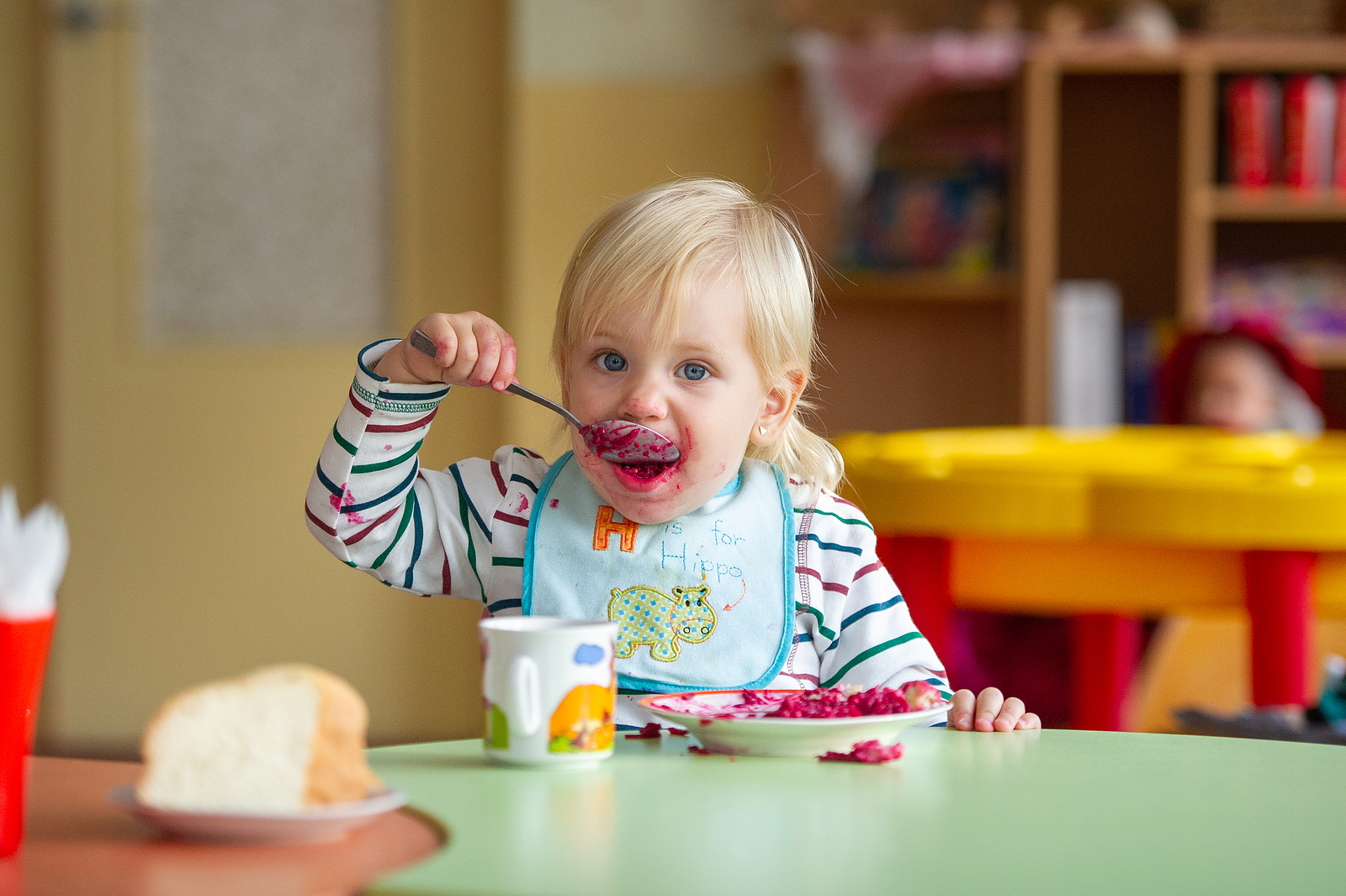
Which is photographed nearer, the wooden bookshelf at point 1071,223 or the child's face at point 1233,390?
the child's face at point 1233,390

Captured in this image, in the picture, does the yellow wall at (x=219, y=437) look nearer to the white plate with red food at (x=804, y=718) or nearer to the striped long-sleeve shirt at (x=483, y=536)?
the striped long-sleeve shirt at (x=483, y=536)

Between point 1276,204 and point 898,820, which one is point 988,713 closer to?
point 898,820

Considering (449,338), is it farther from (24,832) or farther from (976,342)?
(976,342)

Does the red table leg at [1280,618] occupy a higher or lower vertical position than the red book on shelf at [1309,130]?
lower

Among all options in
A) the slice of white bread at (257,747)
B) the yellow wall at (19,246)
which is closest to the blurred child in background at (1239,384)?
the slice of white bread at (257,747)

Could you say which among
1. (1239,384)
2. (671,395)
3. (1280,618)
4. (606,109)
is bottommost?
(1280,618)

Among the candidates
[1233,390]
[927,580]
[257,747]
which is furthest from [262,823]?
[1233,390]

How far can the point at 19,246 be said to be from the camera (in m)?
3.44

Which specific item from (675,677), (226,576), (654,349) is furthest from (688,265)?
(226,576)

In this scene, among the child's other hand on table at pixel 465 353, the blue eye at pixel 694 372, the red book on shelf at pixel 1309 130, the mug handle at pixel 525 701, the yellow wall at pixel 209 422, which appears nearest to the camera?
the mug handle at pixel 525 701

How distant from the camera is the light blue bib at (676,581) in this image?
3.07 feet

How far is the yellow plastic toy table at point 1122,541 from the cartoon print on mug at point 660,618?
771 mm

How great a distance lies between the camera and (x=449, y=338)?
885mm

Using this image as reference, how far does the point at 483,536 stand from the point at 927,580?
2.73 ft
